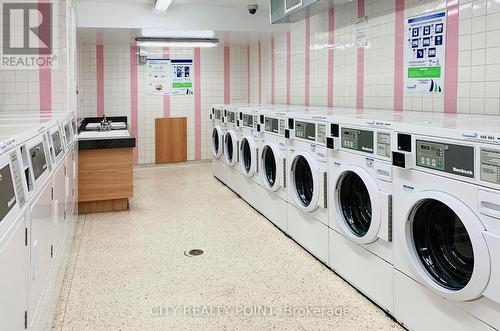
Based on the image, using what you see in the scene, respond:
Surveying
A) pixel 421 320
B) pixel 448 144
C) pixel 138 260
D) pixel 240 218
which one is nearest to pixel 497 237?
pixel 448 144

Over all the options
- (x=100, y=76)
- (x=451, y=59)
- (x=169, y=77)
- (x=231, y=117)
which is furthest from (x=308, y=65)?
(x=100, y=76)

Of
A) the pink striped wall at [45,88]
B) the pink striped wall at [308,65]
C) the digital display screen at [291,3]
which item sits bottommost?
the pink striped wall at [45,88]

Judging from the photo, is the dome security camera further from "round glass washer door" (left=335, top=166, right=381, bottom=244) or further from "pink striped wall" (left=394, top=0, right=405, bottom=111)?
"round glass washer door" (left=335, top=166, right=381, bottom=244)

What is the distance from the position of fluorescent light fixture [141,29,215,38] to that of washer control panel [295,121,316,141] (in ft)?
10.9

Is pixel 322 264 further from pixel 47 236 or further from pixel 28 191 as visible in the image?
pixel 28 191

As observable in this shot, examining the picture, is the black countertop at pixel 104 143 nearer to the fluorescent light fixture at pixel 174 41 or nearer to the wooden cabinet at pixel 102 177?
the wooden cabinet at pixel 102 177

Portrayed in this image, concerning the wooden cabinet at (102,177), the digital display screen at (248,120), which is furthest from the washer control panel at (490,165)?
the wooden cabinet at (102,177)

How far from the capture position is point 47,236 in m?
2.18

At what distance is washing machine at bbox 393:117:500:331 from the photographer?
68.5 inches

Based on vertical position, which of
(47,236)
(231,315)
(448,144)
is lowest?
(231,315)

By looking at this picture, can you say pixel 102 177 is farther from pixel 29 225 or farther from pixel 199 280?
→ pixel 29 225

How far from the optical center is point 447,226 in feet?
6.93

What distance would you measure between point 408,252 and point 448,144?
1.97 feet

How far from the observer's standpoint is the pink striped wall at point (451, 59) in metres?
3.26
